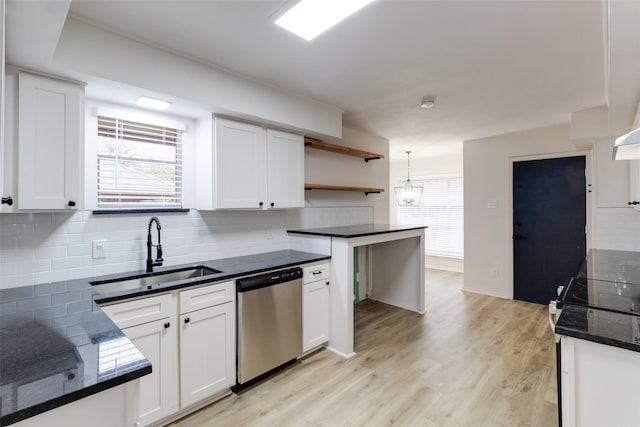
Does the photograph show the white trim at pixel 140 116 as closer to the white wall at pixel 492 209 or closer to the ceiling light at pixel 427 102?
the ceiling light at pixel 427 102

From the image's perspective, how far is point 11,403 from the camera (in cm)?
75

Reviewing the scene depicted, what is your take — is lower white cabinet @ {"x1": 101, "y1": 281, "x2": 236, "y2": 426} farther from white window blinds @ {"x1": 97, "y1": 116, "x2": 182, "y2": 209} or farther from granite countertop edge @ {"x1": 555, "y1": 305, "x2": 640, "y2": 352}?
granite countertop edge @ {"x1": 555, "y1": 305, "x2": 640, "y2": 352}

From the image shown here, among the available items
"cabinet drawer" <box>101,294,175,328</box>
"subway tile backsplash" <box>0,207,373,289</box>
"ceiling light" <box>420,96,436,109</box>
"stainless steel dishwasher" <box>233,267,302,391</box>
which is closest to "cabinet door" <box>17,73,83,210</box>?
"subway tile backsplash" <box>0,207,373,289</box>

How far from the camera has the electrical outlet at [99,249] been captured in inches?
82.3

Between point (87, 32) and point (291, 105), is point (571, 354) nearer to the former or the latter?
point (291, 105)

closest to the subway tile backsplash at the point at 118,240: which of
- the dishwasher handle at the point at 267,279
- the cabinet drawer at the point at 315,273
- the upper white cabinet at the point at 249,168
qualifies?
the cabinet drawer at the point at 315,273

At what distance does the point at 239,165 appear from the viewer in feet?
8.63

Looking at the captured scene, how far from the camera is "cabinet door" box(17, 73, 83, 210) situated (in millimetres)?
1657

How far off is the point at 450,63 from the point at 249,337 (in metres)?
2.56

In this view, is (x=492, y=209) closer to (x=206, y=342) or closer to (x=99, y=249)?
(x=206, y=342)

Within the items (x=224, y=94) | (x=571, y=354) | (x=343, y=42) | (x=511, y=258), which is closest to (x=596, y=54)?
(x=343, y=42)

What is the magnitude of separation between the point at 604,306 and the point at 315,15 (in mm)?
2053

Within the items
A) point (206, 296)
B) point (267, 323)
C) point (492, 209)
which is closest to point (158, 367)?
point (206, 296)

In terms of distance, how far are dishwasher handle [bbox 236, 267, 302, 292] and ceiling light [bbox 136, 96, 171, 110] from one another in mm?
1417
